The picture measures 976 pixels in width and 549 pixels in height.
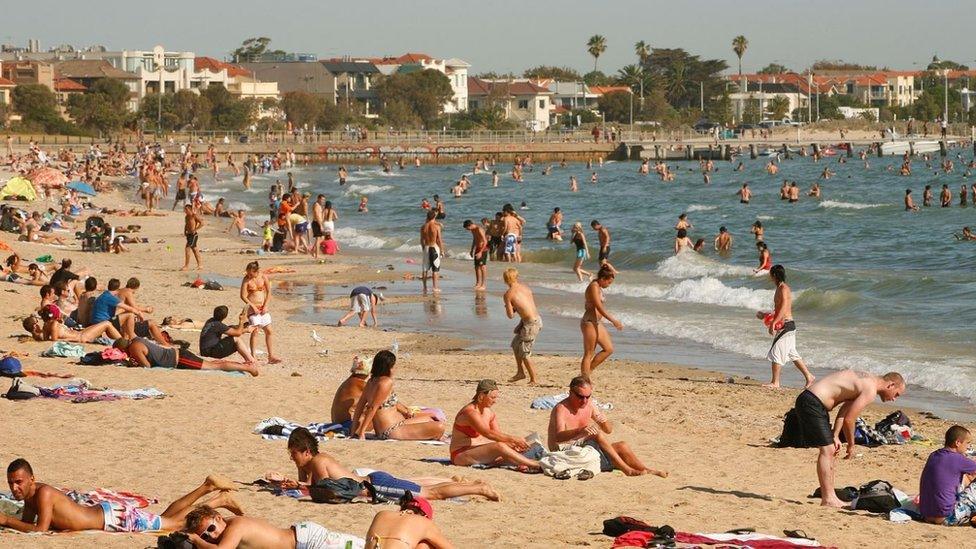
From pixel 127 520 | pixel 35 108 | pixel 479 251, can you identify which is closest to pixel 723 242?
pixel 479 251

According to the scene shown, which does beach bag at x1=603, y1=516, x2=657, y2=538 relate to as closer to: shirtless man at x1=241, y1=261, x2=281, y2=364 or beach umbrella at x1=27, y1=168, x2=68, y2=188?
shirtless man at x1=241, y1=261, x2=281, y2=364

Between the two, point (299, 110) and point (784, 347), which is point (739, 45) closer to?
point (299, 110)

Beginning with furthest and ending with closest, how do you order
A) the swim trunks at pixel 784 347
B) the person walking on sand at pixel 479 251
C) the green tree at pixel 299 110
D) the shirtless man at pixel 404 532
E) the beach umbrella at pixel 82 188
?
the green tree at pixel 299 110 < the beach umbrella at pixel 82 188 < the person walking on sand at pixel 479 251 < the swim trunks at pixel 784 347 < the shirtless man at pixel 404 532

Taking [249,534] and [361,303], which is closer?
[249,534]

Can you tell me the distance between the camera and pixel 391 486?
8.56 metres

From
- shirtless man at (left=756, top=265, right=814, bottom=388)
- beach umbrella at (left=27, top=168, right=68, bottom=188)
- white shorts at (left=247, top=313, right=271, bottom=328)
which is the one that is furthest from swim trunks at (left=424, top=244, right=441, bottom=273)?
beach umbrella at (left=27, top=168, right=68, bottom=188)

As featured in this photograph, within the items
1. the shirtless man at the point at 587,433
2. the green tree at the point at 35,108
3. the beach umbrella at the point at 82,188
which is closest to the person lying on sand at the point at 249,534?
the shirtless man at the point at 587,433

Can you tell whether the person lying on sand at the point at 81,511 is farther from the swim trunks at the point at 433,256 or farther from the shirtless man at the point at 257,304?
the swim trunks at the point at 433,256

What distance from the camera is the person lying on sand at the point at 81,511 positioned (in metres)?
7.55

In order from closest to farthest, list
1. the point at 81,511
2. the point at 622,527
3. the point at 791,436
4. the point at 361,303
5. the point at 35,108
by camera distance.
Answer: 1. the point at 81,511
2. the point at 622,527
3. the point at 791,436
4. the point at 361,303
5. the point at 35,108

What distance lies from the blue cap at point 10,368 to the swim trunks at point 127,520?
4.99 meters

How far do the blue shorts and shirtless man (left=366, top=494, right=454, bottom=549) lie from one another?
1.56m

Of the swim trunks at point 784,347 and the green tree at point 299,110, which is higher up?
the green tree at point 299,110

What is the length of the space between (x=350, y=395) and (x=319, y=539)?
3.73 m
